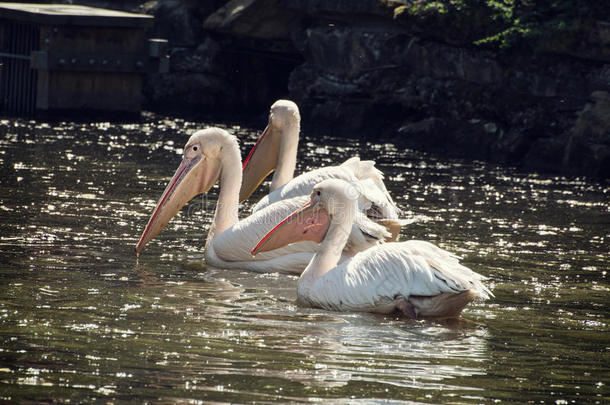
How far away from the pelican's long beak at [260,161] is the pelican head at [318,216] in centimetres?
232

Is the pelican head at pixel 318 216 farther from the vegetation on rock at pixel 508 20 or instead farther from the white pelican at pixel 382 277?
the vegetation on rock at pixel 508 20

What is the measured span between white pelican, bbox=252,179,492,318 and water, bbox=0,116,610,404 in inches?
3.8

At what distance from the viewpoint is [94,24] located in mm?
17547

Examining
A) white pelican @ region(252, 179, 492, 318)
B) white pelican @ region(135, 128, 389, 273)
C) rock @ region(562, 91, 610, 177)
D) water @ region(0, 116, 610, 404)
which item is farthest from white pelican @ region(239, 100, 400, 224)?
rock @ region(562, 91, 610, 177)

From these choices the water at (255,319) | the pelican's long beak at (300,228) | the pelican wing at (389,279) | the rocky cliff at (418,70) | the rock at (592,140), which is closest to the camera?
the water at (255,319)

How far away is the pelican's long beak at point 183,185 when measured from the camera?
7320 millimetres

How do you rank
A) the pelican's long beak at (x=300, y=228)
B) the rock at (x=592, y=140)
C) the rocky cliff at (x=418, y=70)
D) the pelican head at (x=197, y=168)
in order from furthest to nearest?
the rocky cliff at (x=418, y=70) < the rock at (x=592, y=140) < the pelican head at (x=197, y=168) < the pelican's long beak at (x=300, y=228)

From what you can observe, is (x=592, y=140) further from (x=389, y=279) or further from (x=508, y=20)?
(x=389, y=279)

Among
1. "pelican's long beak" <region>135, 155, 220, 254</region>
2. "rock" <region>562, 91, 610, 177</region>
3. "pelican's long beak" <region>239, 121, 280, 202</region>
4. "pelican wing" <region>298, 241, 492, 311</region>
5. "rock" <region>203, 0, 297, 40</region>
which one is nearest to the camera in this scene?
"pelican wing" <region>298, 241, 492, 311</region>

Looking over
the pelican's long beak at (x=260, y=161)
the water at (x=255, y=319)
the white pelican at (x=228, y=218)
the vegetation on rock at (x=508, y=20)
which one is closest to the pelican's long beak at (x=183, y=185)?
the white pelican at (x=228, y=218)

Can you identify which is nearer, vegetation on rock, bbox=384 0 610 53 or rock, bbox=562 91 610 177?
rock, bbox=562 91 610 177

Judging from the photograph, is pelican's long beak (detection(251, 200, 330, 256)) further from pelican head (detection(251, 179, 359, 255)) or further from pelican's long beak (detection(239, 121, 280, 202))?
pelican's long beak (detection(239, 121, 280, 202))

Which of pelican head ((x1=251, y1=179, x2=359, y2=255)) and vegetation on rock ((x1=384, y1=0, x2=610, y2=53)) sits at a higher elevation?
vegetation on rock ((x1=384, y1=0, x2=610, y2=53))

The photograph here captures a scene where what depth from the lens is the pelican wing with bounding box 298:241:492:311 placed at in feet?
18.5
